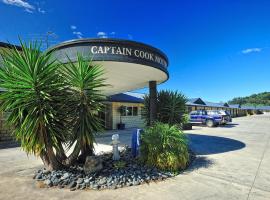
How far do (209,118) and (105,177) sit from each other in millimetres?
20222

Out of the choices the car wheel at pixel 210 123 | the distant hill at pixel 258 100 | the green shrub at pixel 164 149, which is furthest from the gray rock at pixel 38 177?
the distant hill at pixel 258 100

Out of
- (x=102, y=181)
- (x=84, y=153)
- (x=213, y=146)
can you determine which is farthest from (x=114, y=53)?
(x=213, y=146)

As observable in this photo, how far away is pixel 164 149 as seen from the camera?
623 cm

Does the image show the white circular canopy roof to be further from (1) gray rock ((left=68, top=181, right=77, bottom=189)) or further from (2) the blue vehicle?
(2) the blue vehicle

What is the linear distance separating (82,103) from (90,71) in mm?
906

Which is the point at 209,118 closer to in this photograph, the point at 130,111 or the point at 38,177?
the point at 130,111

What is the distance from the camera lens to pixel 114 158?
702cm

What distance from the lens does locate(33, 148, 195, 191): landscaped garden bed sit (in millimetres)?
4970

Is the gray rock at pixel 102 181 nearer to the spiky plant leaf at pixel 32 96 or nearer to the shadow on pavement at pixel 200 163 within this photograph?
the spiky plant leaf at pixel 32 96

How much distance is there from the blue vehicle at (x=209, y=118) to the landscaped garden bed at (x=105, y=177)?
18.7 meters

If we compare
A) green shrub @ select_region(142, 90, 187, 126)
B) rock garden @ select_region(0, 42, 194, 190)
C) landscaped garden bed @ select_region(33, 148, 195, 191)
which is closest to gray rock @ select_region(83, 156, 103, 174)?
rock garden @ select_region(0, 42, 194, 190)

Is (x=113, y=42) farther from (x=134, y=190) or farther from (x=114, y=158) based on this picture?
(x=134, y=190)

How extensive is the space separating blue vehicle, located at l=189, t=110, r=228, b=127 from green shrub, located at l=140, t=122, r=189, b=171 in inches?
703

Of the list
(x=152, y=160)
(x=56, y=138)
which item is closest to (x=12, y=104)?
(x=56, y=138)
